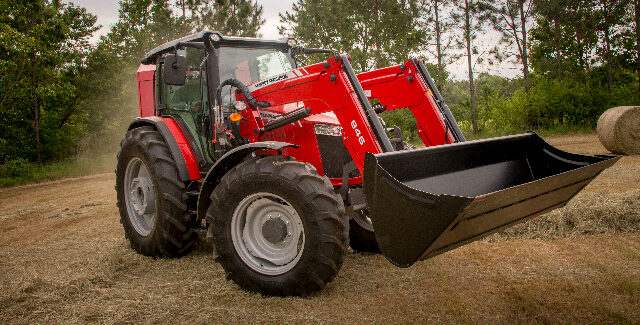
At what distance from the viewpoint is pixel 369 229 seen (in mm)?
3949

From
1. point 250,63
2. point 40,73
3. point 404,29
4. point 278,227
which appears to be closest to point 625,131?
point 250,63

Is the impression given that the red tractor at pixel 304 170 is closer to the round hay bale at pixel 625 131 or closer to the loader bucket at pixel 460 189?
the loader bucket at pixel 460 189

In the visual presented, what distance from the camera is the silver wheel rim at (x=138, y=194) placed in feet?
15.4

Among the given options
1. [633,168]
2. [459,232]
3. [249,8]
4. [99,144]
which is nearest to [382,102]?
[459,232]

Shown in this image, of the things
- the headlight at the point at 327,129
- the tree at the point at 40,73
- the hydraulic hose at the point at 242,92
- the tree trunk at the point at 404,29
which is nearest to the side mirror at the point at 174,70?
the hydraulic hose at the point at 242,92

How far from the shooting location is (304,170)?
10.3ft

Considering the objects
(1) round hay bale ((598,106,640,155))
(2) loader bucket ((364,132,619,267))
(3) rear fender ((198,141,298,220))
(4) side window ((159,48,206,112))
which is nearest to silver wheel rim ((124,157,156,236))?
(4) side window ((159,48,206,112))

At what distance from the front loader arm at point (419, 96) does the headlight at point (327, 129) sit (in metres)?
0.42

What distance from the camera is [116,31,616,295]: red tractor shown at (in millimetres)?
2686

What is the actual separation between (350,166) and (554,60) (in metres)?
25.6

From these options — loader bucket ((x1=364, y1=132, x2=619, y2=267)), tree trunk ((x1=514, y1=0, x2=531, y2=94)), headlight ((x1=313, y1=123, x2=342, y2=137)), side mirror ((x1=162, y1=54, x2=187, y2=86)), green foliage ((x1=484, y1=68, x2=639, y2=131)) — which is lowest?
loader bucket ((x1=364, y1=132, x2=619, y2=267))

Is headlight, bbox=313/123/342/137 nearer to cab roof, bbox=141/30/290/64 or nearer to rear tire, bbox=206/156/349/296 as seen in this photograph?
rear tire, bbox=206/156/349/296

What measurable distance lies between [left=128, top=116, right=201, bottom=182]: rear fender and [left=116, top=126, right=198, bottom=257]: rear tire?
0.07 metres

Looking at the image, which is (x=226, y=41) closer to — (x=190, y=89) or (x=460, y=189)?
(x=190, y=89)
